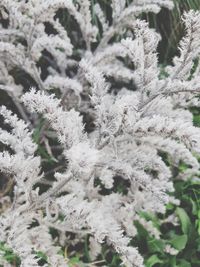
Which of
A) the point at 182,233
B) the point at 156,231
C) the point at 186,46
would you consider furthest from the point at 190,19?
the point at 182,233

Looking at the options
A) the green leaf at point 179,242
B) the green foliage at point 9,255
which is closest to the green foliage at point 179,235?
the green leaf at point 179,242

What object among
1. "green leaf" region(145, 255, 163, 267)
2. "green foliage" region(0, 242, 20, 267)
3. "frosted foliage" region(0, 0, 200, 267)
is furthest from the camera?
"green leaf" region(145, 255, 163, 267)

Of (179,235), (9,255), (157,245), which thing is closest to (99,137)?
(9,255)

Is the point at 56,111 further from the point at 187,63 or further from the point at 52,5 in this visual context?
the point at 52,5

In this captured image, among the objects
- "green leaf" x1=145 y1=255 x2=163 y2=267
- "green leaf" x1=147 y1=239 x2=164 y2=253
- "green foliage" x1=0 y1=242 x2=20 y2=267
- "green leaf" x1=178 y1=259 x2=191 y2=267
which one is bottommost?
"green leaf" x1=178 y1=259 x2=191 y2=267

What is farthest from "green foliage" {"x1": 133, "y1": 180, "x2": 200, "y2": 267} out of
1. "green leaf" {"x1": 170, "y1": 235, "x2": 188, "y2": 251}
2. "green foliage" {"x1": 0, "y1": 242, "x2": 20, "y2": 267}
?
"green foliage" {"x1": 0, "y1": 242, "x2": 20, "y2": 267}

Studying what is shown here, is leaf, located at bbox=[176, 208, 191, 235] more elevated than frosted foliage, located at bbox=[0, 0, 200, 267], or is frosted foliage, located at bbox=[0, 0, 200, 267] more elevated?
frosted foliage, located at bbox=[0, 0, 200, 267]

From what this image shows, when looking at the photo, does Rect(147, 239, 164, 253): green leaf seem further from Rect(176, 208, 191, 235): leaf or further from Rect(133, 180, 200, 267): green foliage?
Rect(176, 208, 191, 235): leaf

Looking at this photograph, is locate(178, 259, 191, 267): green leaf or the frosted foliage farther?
locate(178, 259, 191, 267): green leaf
